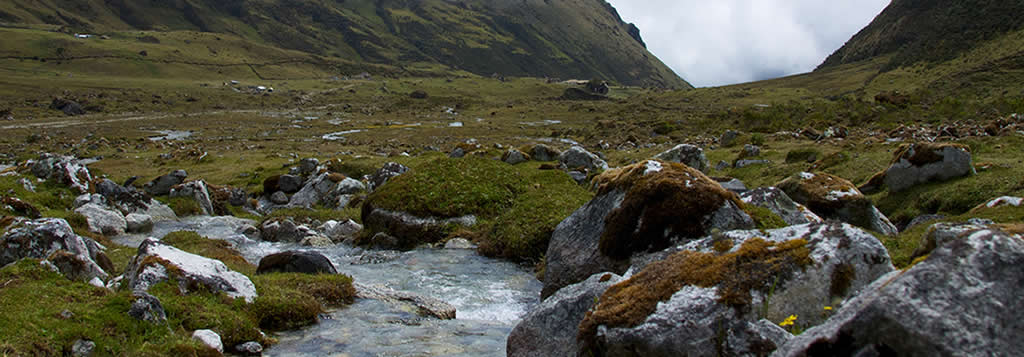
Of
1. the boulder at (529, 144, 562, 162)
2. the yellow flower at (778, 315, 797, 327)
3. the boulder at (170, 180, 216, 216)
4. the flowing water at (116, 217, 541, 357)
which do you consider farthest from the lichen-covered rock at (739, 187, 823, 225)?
the boulder at (170, 180, 216, 216)

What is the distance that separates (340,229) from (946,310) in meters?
22.7

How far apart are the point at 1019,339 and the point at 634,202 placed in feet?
28.6

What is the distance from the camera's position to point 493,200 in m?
22.5

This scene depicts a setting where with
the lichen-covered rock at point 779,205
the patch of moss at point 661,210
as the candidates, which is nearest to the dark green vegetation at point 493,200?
the patch of moss at point 661,210

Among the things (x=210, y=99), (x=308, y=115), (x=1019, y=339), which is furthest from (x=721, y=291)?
(x=210, y=99)

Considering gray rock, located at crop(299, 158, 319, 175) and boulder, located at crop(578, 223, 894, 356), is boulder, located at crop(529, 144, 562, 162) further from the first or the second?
boulder, located at crop(578, 223, 894, 356)

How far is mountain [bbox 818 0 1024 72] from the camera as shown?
9600 centimetres

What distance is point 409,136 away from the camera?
85.4 metres

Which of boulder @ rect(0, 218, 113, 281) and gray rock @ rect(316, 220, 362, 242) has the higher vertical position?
boulder @ rect(0, 218, 113, 281)

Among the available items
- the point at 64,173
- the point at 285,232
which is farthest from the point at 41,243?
the point at 64,173

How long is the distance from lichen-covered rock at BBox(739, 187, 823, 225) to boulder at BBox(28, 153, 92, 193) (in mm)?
32835

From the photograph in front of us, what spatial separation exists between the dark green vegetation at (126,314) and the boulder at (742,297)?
6201 millimetres

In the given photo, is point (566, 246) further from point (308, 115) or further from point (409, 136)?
point (308, 115)

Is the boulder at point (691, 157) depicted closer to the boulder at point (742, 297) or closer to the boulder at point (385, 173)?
the boulder at point (385, 173)
